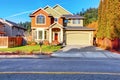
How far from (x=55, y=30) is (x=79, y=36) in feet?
15.8

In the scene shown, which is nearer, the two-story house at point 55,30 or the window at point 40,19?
the two-story house at point 55,30

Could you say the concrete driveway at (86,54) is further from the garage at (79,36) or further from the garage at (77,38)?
the garage at (77,38)

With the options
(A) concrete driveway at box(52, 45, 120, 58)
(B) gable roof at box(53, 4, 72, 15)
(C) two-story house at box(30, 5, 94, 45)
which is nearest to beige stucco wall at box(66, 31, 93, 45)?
(C) two-story house at box(30, 5, 94, 45)

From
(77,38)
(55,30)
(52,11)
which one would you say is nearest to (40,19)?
(55,30)

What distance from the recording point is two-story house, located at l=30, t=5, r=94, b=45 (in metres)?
53.4

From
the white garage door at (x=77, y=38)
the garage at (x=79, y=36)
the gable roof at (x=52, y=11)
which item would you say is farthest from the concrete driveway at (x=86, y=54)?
the gable roof at (x=52, y=11)

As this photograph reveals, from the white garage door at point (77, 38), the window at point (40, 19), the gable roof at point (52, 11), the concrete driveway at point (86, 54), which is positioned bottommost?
the concrete driveway at point (86, 54)

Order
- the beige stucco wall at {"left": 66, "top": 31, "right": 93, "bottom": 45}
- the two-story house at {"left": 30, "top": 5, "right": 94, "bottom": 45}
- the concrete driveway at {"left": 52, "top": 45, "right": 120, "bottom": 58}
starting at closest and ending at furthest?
the concrete driveway at {"left": 52, "top": 45, "right": 120, "bottom": 58} → the two-story house at {"left": 30, "top": 5, "right": 94, "bottom": 45} → the beige stucco wall at {"left": 66, "top": 31, "right": 93, "bottom": 45}

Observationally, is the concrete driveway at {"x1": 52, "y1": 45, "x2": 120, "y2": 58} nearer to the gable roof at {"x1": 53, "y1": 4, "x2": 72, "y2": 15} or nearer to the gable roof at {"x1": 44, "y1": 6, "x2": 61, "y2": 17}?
the gable roof at {"x1": 44, "y1": 6, "x2": 61, "y2": 17}

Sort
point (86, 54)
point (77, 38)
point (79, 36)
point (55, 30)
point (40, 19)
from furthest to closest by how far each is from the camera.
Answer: point (77, 38), point (79, 36), point (55, 30), point (40, 19), point (86, 54)

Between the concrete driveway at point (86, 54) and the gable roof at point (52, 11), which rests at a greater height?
the gable roof at point (52, 11)

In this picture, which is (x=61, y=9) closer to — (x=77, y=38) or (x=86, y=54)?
(x=77, y=38)

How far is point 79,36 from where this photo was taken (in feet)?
180

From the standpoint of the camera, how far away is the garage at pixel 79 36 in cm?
5412
